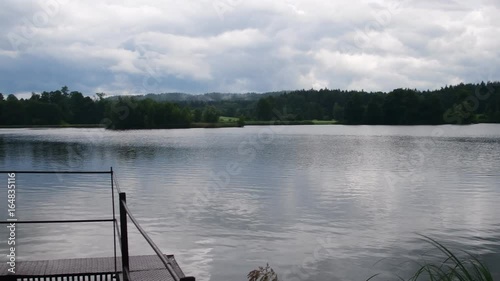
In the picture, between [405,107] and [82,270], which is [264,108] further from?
[82,270]

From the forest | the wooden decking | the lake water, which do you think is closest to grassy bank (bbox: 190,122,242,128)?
the forest

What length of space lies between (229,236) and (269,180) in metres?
15.1

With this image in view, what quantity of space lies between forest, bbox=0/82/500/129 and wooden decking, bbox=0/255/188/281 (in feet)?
436

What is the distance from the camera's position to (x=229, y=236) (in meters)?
17.0

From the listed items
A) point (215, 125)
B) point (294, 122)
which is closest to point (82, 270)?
point (215, 125)

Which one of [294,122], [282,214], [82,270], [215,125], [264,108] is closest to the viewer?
[82,270]

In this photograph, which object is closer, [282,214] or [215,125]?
Answer: [282,214]

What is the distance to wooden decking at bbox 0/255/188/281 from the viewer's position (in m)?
8.41

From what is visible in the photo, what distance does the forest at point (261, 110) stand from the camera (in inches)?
5709

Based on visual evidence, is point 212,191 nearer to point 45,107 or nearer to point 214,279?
point 214,279

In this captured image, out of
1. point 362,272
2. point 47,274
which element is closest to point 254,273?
point 47,274

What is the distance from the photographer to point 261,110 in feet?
550

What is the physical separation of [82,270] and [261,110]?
Result: 159434mm

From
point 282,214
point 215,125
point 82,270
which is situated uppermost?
point 215,125
